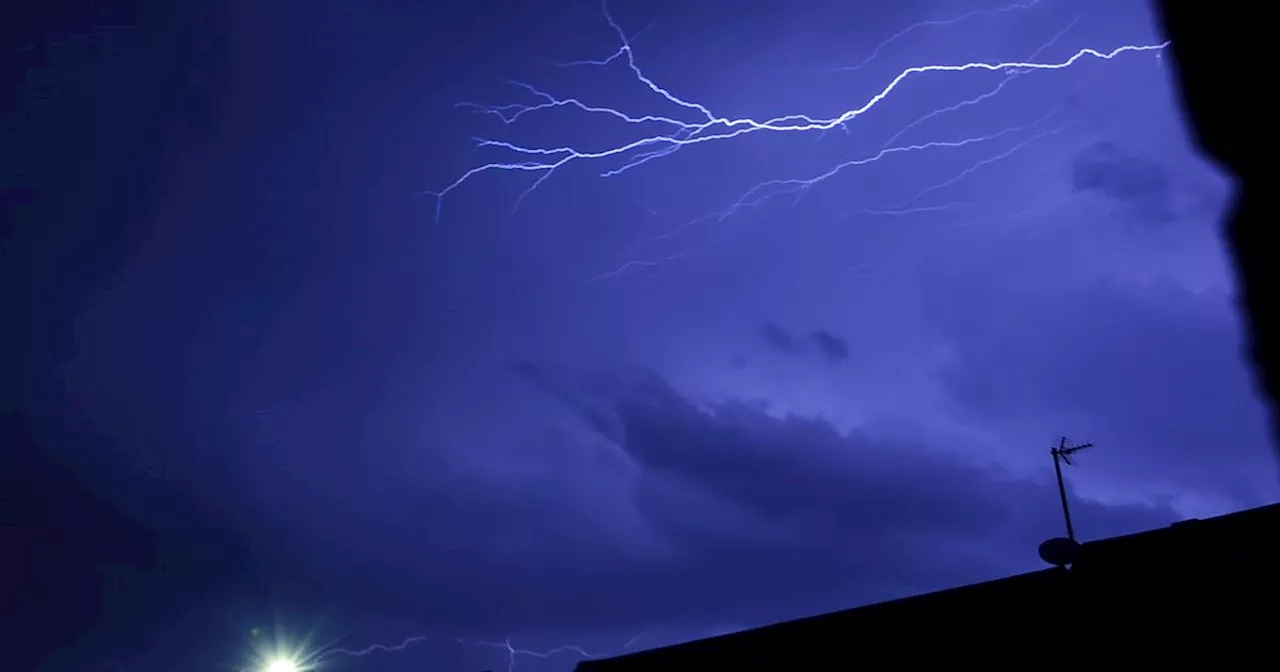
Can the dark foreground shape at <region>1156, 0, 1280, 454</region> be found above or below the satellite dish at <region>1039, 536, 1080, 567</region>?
below

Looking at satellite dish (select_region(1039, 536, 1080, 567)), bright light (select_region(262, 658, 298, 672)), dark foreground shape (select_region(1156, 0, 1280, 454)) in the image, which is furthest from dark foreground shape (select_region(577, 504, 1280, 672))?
bright light (select_region(262, 658, 298, 672))

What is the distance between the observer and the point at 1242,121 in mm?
1774

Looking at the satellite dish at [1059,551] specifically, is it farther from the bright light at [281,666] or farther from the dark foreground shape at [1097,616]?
the bright light at [281,666]

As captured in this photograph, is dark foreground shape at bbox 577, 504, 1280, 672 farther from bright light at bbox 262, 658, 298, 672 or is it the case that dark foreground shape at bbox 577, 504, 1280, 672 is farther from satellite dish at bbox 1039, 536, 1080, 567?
bright light at bbox 262, 658, 298, 672

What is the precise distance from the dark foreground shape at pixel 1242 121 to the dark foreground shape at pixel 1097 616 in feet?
18.5

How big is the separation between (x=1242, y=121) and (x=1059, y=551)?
6934 millimetres

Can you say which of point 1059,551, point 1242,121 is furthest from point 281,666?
point 1242,121

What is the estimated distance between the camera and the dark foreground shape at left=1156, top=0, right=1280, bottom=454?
1.61 metres

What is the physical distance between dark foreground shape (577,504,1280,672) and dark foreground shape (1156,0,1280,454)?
5634 mm

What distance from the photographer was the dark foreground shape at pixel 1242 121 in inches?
63.3

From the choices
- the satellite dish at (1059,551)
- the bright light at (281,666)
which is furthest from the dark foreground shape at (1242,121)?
the bright light at (281,666)

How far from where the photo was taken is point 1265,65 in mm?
1802

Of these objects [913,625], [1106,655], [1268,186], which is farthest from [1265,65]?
[913,625]

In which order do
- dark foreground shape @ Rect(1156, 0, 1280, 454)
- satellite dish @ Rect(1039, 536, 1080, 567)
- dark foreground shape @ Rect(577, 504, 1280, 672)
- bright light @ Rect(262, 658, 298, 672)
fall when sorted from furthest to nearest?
bright light @ Rect(262, 658, 298, 672) → satellite dish @ Rect(1039, 536, 1080, 567) → dark foreground shape @ Rect(577, 504, 1280, 672) → dark foreground shape @ Rect(1156, 0, 1280, 454)
